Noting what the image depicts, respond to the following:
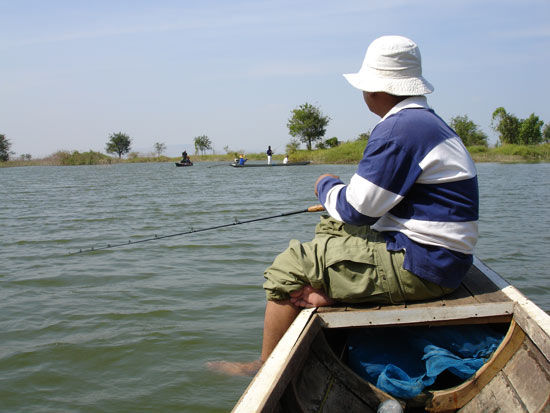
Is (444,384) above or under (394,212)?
under

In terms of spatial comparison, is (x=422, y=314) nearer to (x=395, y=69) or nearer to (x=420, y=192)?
(x=420, y=192)

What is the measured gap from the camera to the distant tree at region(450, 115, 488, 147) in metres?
53.6

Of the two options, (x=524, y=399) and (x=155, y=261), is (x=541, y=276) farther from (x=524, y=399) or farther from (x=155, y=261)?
(x=155, y=261)

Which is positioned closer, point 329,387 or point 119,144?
point 329,387

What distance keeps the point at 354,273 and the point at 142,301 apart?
10.9ft

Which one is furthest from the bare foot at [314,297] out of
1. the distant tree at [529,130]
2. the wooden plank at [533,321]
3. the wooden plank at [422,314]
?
the distant tree at [529,130]

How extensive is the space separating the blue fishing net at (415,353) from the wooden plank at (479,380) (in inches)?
1.7

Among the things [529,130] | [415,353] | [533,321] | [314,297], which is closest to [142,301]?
[314,297]

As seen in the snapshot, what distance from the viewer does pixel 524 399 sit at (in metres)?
2.04

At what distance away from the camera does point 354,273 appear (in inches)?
89.0

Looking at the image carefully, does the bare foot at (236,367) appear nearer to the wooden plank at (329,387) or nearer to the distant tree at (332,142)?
the wooden plank at (329,387)

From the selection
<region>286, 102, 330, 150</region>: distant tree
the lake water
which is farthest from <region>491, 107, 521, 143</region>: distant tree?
the lake water

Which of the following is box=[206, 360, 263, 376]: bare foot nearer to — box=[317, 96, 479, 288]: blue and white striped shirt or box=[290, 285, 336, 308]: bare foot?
box=[290, 285, 336, 308]: bare foot

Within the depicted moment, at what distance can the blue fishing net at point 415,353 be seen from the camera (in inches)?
87.5
